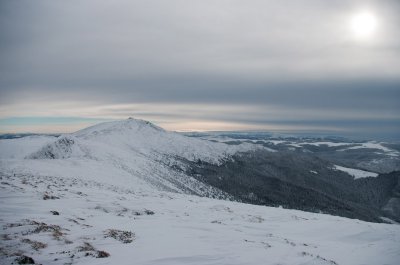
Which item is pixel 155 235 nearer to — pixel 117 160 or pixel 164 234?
pixel 164 234

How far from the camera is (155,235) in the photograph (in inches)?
642

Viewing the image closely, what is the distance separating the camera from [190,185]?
120 m

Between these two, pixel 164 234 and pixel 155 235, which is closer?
pixel 155 235

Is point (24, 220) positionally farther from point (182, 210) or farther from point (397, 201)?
point (397, 201)

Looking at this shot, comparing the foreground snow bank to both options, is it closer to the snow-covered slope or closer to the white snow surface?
the white snow surface

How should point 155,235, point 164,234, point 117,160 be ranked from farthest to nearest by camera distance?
1. point 117,160
2. point 164,234
3. point 155,235

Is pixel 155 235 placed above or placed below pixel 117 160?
above

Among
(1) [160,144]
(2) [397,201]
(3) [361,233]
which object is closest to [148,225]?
(3) [361,233]

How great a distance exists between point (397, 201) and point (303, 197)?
70.5 metres

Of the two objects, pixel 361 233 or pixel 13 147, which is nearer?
pixel 361 233

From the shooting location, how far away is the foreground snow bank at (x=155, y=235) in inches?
493

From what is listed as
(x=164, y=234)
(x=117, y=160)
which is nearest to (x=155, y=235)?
(x=164, y=234)

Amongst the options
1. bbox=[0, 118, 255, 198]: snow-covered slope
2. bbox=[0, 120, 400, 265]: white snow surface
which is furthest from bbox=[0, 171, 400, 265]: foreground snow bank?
bbox=[0, 118, 255, 198]: snow-covered slope

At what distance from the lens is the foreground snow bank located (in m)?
12.5
